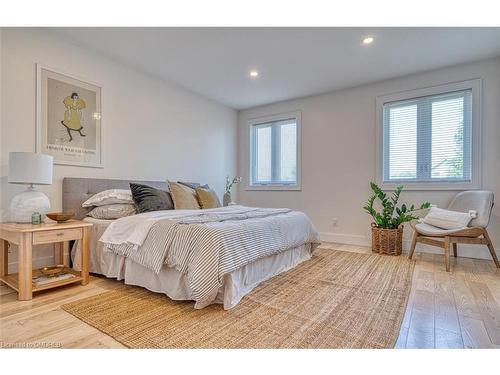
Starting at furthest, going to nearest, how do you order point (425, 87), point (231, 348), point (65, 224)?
point (425, 87) < point (65, 224) < point (231, 348)

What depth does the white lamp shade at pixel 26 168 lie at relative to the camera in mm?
2080

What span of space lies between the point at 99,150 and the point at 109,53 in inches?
45.8

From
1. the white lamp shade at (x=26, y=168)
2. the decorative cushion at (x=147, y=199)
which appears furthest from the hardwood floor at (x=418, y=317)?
the white lamp shade at (x=26, y=168)

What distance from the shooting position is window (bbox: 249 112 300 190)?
471 centimetres

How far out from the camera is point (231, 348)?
4.43 ft

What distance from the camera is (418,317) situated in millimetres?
1714

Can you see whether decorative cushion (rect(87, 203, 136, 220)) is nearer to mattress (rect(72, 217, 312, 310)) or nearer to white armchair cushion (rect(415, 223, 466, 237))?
mattress (rect(72, 217, 312, 310))

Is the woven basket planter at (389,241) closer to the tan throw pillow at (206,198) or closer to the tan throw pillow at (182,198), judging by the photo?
the tan throw pillow at (206,198)

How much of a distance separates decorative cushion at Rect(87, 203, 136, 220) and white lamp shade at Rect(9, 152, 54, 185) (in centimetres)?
61

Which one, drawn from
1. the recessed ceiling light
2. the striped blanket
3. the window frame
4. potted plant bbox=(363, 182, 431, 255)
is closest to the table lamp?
the striped blanket

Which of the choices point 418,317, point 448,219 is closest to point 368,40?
point 448,219

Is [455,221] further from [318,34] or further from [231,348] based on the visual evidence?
[231,348]
